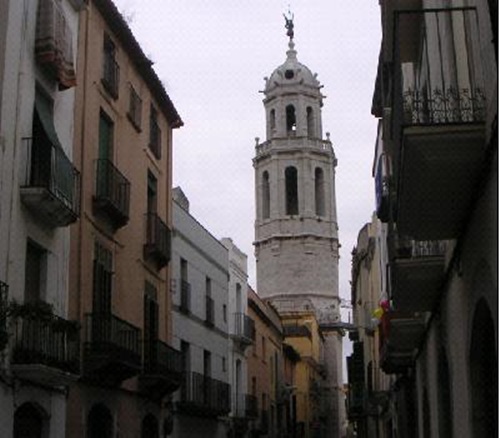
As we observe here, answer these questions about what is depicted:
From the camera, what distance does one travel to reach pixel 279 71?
7794 cm

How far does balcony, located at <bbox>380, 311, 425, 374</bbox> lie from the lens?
47.5 ft

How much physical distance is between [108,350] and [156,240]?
5043mm

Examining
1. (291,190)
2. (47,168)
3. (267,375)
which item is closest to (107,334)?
(47,168)

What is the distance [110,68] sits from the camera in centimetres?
1862

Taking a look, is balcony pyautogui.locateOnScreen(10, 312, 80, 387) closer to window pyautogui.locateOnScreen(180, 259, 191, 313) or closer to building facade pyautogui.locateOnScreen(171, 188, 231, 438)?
building facade pyautogui.locateOnScreen(171, 188, 231, 438)

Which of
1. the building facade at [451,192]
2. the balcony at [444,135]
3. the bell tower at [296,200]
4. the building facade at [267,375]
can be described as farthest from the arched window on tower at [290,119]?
the balcony at [444,135]

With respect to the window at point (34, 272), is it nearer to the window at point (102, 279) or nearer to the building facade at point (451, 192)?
the window at point (102, 279)

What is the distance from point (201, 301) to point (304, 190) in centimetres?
4689

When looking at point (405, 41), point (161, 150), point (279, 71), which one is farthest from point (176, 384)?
point (279, 71)

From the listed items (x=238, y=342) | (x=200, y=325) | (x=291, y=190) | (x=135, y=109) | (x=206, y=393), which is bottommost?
(x=206, y=393)

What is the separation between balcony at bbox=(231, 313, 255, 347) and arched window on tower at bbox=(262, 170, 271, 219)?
42.2m

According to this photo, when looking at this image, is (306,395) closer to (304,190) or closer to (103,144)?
(304,190)

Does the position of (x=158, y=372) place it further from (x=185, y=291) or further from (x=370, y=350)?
(x=370, y=350)

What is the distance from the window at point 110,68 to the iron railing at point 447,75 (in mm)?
9107
